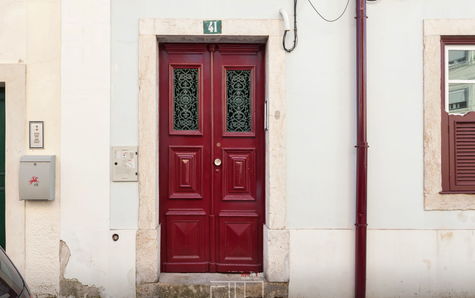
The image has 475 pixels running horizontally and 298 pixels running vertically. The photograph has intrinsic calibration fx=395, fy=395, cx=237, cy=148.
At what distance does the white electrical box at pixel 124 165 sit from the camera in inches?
173

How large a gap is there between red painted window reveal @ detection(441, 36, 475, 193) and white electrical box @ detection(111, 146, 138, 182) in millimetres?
3508

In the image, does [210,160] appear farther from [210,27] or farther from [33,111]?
[33,111]

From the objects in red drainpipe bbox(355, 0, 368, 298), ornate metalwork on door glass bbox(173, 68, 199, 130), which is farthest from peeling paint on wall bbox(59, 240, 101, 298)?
red drainpipe bbox(355, 0, 368, 298)

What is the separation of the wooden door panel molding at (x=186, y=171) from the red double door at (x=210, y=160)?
0.04 feet

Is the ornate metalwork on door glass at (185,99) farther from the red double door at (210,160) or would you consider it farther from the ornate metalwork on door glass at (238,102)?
the ornate metalwork on door glass at (238,102)

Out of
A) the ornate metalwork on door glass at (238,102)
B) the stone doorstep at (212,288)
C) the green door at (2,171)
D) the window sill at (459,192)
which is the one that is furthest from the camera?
the ornate metalwork on door glass at (238,102)

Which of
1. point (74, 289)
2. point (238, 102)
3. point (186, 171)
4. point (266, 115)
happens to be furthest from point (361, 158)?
point (74, 289)

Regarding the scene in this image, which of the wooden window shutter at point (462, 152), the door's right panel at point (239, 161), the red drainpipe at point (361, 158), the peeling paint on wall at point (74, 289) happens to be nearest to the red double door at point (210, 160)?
the door's right panel at point (239, 161)

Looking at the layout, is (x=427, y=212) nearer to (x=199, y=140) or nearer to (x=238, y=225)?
(x=238, y=225)

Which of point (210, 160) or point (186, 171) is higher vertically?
point (210, 160)

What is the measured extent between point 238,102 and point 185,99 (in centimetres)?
63

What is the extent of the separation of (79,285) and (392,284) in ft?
11.4

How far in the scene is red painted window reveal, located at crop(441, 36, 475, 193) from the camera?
452 centimetres

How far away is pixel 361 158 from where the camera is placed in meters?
4.34
